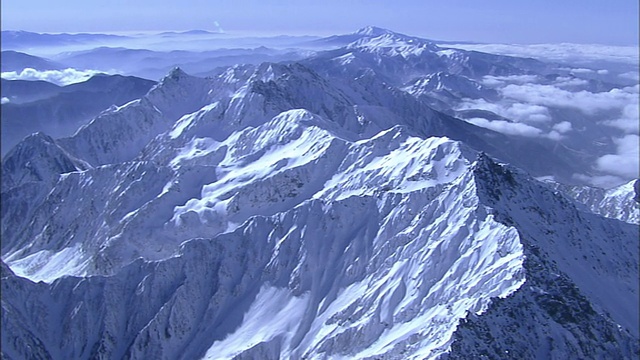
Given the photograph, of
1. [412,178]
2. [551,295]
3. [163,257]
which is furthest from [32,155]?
[551,295]

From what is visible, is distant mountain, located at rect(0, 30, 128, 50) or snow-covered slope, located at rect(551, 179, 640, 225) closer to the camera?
distant mountain, located at rect(0, 30, 128, 50)

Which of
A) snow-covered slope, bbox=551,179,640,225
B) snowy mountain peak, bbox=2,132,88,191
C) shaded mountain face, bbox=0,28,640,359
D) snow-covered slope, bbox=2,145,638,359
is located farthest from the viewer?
snow-covered slope, bbox=551,179,640,225

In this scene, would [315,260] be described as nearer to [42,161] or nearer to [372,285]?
[372,285]

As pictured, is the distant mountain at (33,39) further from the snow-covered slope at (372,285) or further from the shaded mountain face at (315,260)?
the snow-covered slope at (372,285)

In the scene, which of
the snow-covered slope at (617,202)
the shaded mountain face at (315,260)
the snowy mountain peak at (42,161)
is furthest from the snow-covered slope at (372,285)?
the snowy mountain peak at (42,161)

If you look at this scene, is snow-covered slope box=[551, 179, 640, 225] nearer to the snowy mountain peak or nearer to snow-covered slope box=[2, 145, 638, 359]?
snow-covered slope box=[2, 145, 638, 359]

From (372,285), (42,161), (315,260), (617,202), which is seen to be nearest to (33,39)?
(315,260)

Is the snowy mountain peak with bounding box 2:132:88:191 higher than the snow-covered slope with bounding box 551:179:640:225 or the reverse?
higher

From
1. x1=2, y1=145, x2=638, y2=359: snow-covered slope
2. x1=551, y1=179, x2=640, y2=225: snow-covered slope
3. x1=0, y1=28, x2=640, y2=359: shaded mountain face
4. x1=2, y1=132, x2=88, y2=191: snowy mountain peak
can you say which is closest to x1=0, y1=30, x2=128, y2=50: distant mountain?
x1=0, y1=28, x2=640, y2=359: shaded mountain face

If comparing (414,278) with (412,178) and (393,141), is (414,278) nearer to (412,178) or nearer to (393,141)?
(412,178)
